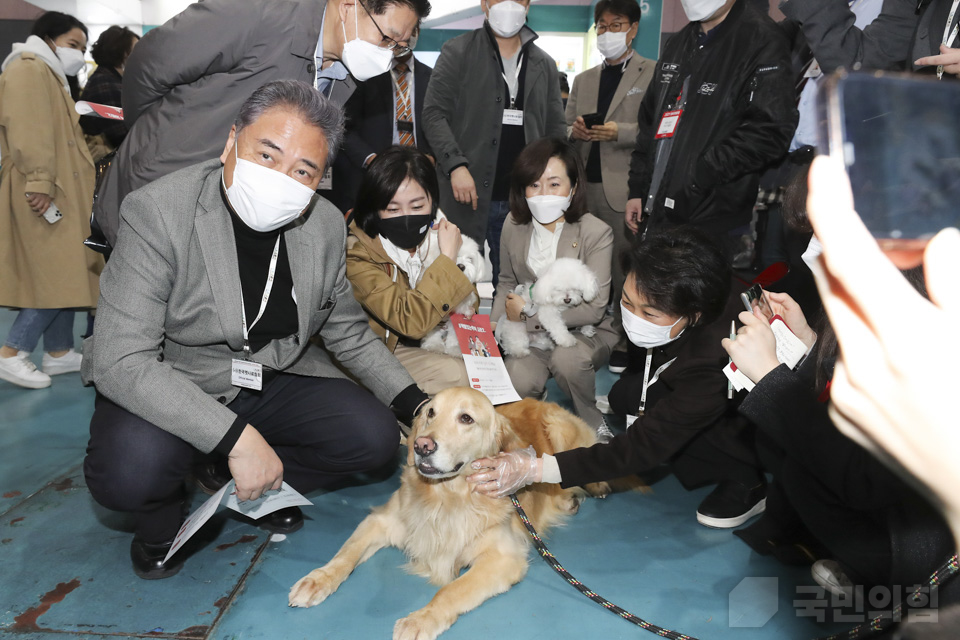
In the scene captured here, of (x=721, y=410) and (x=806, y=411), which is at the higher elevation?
(x=806, y=411)

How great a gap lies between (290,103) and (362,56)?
1.80 ft

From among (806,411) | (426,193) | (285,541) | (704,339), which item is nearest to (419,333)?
(426,193)

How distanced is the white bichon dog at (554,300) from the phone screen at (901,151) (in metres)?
2.60

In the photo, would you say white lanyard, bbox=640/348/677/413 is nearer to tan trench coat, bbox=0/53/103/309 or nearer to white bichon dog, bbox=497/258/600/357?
white bichon dog, bbox=497/258/600/357

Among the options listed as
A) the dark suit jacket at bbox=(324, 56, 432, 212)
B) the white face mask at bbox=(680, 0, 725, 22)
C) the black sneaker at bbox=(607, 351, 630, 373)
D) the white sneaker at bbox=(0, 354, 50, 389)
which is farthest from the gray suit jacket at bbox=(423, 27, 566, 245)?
the white sneaker at bbox=(0, 354, 50, 389)

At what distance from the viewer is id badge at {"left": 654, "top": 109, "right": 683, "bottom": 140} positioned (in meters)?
3.06

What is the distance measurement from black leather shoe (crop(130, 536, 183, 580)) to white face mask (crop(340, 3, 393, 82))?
176 centimetres

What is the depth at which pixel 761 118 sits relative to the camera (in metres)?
2.77

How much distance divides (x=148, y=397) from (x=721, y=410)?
6.14ft

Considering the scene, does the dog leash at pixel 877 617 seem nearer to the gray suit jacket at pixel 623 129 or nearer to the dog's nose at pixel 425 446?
the dog's nose at pixel 425 446

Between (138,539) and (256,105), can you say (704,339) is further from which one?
(138,539)

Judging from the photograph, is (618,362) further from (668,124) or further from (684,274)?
(684,274)

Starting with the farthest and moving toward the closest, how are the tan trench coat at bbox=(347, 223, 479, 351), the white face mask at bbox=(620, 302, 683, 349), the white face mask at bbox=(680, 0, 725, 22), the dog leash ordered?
the white face mask at bbox=(680, 0, 725, 22) < the tan trench coat at bbox=(347, 223, 479, 351) < the white face mask at bbox=(620, 302, 683, 349) < the dog leash

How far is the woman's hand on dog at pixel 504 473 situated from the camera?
1.96 metres
